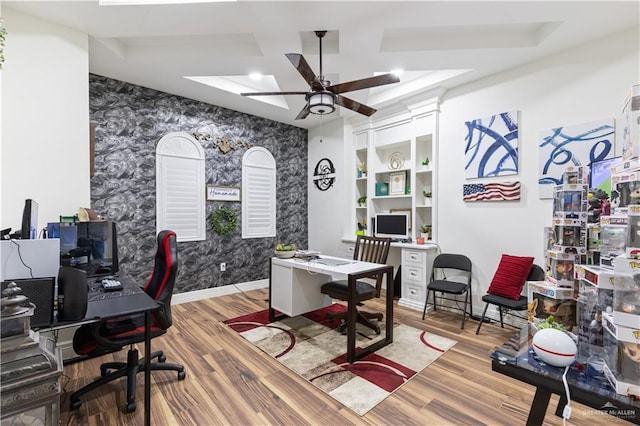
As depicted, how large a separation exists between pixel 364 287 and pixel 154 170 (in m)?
3.24

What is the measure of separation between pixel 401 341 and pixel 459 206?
6.37 feet

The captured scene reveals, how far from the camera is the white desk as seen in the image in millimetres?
2650

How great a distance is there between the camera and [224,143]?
4.67m

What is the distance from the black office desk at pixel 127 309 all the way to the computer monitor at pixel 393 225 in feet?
11.1

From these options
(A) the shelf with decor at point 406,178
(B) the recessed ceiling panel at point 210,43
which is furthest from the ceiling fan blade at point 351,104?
(A) the shelf with decor at point 406,178

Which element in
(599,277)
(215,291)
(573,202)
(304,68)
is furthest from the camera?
(215,291)

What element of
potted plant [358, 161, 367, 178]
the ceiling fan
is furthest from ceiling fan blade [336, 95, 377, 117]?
potted plant [358, 161, 367, 178]

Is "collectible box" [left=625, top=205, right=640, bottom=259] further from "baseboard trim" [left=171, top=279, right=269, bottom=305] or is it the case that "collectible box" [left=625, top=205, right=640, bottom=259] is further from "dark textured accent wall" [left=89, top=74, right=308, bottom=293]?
"dark textured accent wall" [left=89, top=74, right=308, bottom=293]

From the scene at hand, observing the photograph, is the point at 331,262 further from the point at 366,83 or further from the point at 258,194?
the point at 258,194

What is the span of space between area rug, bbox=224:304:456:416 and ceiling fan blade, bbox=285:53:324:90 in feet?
8.15

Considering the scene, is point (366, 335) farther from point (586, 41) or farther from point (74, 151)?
point (586, 41)

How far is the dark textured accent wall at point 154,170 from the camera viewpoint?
367 centimetres

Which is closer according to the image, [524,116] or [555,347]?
[555,347]

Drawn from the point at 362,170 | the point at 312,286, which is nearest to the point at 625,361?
the point at 312,286
